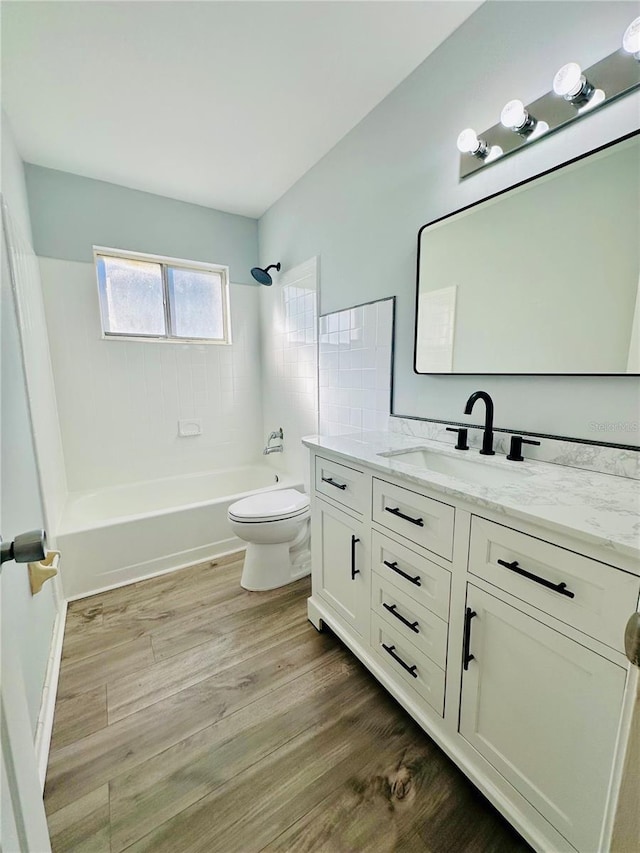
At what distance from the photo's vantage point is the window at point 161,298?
2586mm

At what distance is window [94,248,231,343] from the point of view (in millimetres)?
2586

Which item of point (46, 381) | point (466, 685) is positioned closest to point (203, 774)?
point (466, 685)

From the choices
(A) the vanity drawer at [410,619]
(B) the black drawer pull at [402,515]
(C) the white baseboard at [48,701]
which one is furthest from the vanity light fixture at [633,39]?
(C) the white baseboard at [48,701]

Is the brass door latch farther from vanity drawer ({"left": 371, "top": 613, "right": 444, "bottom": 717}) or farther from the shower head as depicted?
the shower head

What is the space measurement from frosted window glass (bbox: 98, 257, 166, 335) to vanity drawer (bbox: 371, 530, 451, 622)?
244 cm

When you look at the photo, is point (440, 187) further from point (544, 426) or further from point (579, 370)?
point (544, 426)

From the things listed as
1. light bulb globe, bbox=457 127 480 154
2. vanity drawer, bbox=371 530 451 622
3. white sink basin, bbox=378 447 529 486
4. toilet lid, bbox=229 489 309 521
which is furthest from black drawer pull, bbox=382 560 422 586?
light bulb globe, bbox=457 127 480 154

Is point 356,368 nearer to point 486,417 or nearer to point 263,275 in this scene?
point 486,417

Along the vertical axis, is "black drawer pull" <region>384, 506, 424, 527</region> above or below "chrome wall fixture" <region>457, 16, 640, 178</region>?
below

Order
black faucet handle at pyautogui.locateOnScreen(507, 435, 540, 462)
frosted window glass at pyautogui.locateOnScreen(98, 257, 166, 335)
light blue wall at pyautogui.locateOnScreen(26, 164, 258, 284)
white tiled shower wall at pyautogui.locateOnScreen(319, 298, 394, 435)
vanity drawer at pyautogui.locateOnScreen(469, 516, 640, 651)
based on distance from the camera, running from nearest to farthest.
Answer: vanity drawer at pyautogui.locateOnScreen(469, 516, 640, 651) → black faucet handle at pyautogui.locateOnScreen(507, 435, 540, 462) → white tiled shower wall at pyautogui.locateOnScreen(319, 298, 394, 435) → light blue wall at pyautogui.locateOnScreen(26, 164, 258, 284) → frosted window glass at pyautogui.locateOnScreen(98, 257, 166, 335)

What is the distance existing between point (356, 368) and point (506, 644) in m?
1.49

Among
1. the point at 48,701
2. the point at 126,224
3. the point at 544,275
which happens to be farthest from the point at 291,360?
the point at 48,701

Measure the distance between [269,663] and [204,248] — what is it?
9.44ft

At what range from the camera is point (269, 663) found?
149cm
